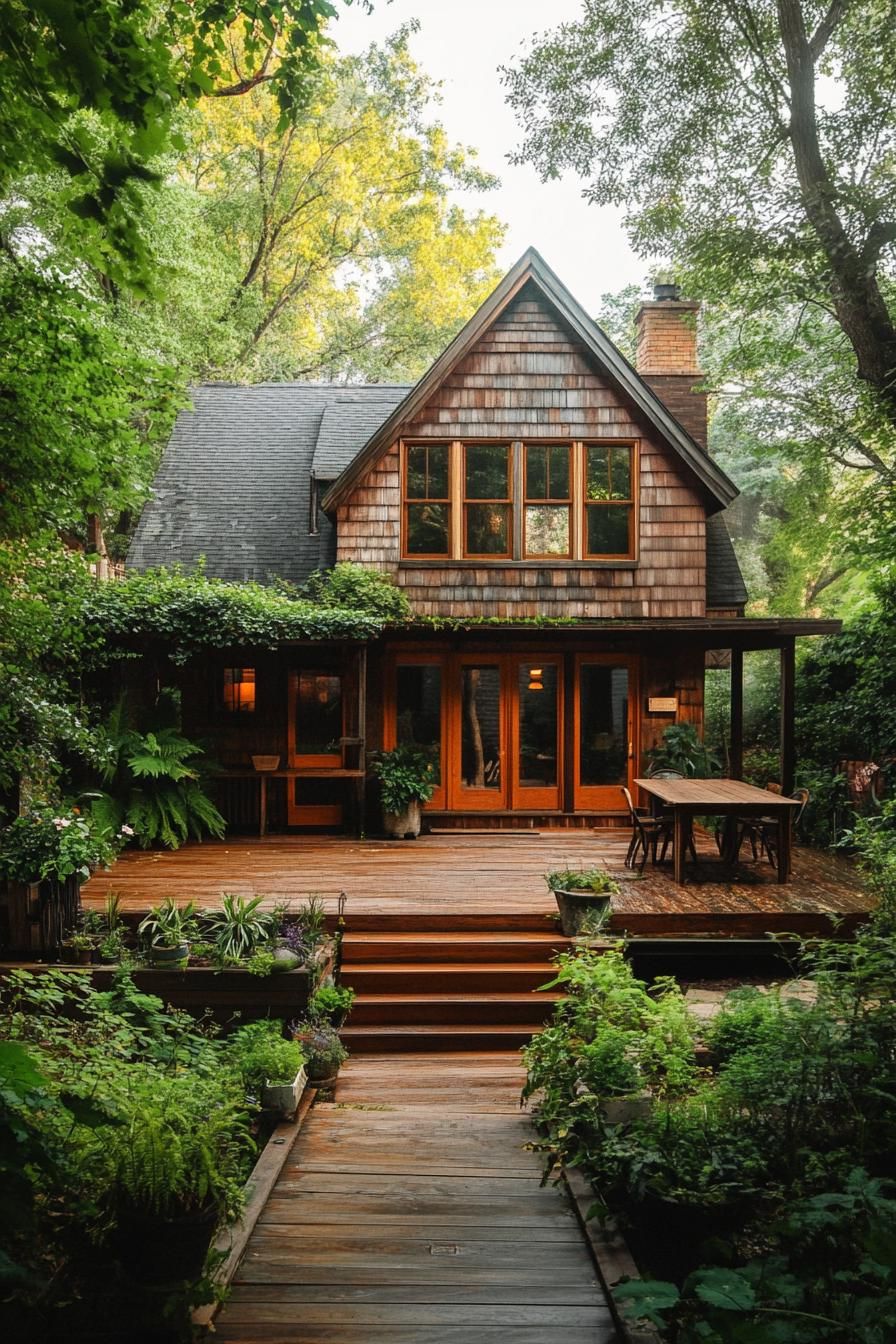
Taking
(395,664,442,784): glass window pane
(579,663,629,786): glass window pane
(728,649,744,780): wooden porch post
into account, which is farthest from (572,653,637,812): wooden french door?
(395,664,442,784): glass window pane

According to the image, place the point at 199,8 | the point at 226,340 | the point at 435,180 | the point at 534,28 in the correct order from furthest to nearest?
the point at 435,180, the point at 226,340, the point at 534,28, the point at 199,8

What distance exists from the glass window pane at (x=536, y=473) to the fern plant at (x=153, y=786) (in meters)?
5.47

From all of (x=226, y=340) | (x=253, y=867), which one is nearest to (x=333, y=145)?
(x=226, y=340)

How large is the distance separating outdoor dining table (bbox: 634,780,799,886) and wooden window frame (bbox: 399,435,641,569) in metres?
3.84

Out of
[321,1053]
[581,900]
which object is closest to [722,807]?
[581,900]

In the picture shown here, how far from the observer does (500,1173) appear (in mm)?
4410

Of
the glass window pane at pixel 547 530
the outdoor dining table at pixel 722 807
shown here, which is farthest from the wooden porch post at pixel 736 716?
the glass window pane at pixel 547 530

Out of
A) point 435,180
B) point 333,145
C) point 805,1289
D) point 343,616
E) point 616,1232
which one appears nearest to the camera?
point 805,1289

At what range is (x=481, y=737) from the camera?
1206 centimetres

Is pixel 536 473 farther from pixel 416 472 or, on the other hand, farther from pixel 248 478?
pixel 248 478

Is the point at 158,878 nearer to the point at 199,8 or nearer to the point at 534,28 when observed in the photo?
the point at 199,8

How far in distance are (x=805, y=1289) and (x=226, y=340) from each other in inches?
772

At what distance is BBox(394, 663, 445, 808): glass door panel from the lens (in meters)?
12.0

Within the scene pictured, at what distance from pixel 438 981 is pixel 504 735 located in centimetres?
530
